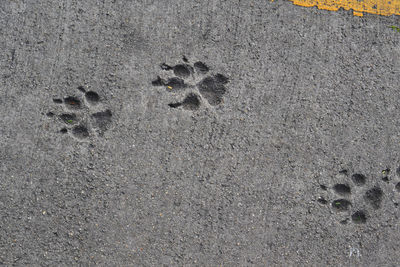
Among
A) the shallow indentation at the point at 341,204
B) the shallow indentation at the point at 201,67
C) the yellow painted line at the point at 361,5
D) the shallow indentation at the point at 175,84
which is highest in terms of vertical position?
the yellow painted line at the point at 361,5

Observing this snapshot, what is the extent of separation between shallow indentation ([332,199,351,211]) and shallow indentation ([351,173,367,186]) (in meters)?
0.16

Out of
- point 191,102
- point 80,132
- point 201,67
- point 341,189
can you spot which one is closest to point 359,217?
point 341,189

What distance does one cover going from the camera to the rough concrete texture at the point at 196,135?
2.12m

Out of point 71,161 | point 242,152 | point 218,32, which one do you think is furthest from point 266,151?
point 71,161

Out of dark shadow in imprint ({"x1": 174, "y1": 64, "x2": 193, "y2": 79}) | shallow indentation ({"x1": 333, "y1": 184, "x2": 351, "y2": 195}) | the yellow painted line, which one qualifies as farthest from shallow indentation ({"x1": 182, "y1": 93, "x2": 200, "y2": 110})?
shallow indentation ({"x1": 333, "y1": 184, "x2": 351, "y2": 195})

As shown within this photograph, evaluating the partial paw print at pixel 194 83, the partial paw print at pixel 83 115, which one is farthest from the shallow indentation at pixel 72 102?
the partial paw print at pixel 194 83

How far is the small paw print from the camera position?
7.17 feet

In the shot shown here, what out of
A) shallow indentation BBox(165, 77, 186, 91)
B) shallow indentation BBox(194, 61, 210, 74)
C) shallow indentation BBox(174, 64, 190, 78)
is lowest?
shallow indentation BBox(165, 77, 186, 91)

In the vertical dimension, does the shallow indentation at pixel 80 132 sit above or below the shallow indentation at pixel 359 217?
above

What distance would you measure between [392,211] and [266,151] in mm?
1060

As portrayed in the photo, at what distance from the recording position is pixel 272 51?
2.18 meters

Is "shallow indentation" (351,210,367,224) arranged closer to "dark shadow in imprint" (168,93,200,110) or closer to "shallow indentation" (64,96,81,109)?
"dark shadow in imprint" (168,93,200,110)

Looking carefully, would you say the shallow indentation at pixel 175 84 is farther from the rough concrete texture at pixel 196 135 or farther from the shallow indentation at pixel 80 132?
the shallow indentation at pixel 80 132

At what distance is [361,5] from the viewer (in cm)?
224
